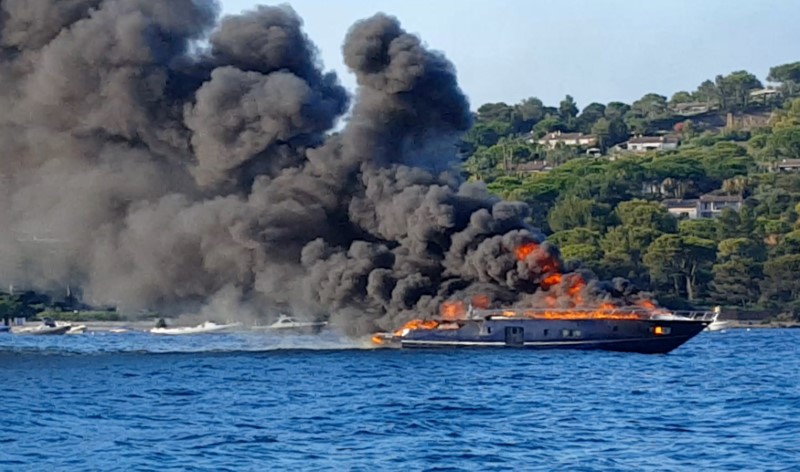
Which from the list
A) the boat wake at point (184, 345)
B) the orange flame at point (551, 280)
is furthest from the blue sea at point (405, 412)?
the boat wake at point (184, 345)

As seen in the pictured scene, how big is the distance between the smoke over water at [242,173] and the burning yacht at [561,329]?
1.15 m

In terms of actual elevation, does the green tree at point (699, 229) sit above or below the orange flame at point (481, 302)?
above

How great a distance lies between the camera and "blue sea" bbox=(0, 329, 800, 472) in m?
45.4

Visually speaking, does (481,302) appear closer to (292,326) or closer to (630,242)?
(292,326)

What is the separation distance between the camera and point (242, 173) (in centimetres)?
9150

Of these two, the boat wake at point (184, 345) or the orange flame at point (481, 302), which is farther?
the boat wake at point (184, 345)

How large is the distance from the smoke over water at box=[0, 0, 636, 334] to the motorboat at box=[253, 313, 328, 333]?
360 inches

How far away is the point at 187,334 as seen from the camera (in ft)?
480

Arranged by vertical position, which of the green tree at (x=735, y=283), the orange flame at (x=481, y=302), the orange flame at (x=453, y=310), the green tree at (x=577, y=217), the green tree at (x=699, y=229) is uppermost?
the green tree at (x=577, y=217)

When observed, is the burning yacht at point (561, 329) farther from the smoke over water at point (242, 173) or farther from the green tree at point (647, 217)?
the green tree at point (647, 217)

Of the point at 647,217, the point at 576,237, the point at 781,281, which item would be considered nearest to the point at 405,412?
the point at 781,281

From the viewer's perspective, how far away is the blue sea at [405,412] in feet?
149

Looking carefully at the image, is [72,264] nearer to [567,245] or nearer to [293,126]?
[293,126]

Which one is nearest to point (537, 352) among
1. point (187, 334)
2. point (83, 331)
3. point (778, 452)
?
point (778, 452)
